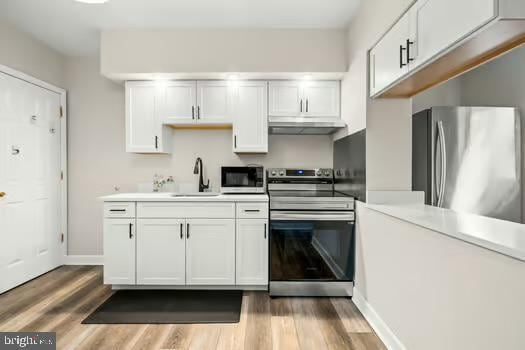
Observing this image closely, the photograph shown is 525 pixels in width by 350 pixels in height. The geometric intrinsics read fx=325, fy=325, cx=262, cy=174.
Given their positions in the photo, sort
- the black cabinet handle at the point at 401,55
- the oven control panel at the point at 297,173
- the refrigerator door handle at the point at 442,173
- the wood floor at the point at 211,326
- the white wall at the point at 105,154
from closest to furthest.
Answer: the black cabinet handle at the point at 401,55, the wood floor at the point at 211,326, the refrigerator door handle at the point at 442,173, the oven control panel at the point at 297,173, the white wall at the point at 105,154

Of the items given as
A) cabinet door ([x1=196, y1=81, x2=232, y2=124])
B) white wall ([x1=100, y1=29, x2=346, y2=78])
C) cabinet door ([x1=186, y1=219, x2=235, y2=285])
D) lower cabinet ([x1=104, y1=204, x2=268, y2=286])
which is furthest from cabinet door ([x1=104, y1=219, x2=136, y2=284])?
white wall ([x1=100, y1=29, x2=346, y2=78])

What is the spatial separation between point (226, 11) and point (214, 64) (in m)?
0.52

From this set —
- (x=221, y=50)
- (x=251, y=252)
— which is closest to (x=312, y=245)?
(x=251, y=252)

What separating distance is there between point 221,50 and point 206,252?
1.98 metres

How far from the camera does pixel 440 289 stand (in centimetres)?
158

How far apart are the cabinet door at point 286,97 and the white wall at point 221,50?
8.3 inches

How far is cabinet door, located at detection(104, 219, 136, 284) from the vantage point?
10.0ft

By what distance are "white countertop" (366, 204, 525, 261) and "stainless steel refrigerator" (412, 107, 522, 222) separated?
0.68 meters

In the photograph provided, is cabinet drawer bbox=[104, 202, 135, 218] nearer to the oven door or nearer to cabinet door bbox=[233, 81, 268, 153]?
cabinet door bbox=[233, 81, 268, 153]

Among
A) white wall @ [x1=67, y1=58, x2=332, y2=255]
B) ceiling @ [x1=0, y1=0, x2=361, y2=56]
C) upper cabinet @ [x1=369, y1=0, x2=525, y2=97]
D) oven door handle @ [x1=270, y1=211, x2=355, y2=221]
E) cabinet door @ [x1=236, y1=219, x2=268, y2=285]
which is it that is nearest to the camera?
upper cabinet @ [x1=369, y1=0, x2=525, y2=97]

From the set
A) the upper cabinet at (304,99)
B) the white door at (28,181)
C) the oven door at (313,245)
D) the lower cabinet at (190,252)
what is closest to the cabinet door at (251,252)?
the lower cabinet at (190,252)

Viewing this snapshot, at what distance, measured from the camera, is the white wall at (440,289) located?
1.15m

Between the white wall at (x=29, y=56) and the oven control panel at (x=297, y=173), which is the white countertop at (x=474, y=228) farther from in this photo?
the white wall at (x=29, y=56)

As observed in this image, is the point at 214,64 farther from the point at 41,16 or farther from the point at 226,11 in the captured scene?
the point at 41,16
